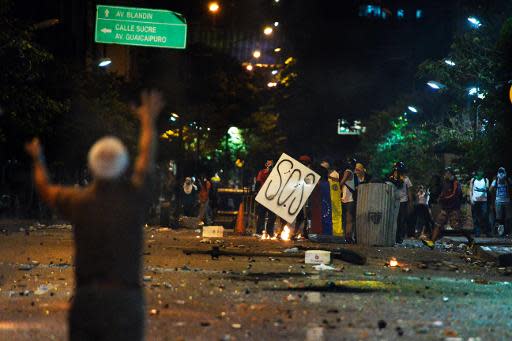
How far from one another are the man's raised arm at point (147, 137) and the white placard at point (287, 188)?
649 inches

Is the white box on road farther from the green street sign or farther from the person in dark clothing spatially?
the green street sign

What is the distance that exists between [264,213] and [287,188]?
2.02 m

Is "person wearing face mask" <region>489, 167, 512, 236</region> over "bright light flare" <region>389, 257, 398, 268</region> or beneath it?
over

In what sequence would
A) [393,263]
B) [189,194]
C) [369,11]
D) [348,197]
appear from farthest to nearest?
1. [369,11]
2. [189,194]
3. [348,197]
4. [393,263]

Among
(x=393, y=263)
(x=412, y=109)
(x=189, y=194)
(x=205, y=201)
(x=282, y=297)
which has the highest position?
(x=412, y=109)

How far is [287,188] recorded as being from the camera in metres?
22.8

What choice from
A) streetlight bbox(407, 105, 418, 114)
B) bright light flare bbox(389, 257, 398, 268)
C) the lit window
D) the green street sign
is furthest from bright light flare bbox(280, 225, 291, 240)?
the lit window

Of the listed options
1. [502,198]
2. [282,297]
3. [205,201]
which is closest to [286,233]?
[502,198]

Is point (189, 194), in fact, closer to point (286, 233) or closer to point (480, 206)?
point (480, 206)

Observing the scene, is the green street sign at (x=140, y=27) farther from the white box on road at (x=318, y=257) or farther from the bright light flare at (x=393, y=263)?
the white box on road at (x=318, y=257)

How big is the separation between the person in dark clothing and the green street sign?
6880mm

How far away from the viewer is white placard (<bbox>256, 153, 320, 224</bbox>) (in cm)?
2252

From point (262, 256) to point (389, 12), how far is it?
80826 millimetres

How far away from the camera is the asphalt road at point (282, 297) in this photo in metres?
9.06
